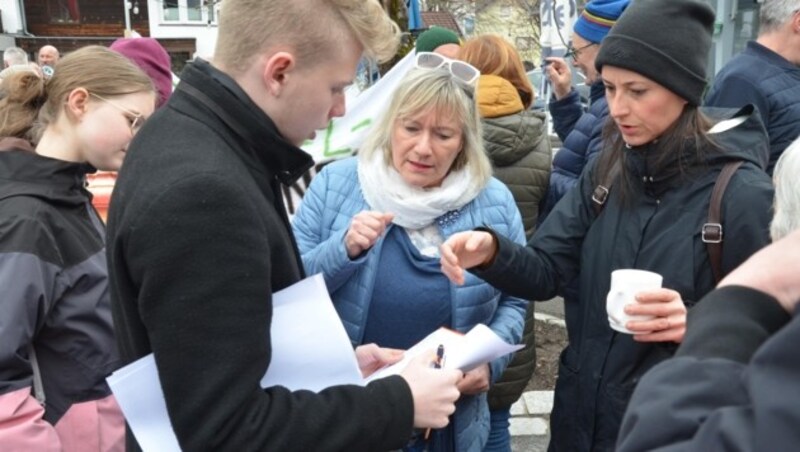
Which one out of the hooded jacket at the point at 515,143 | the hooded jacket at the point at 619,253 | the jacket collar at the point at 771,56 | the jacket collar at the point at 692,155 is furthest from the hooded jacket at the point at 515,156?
the jacket collar at the point at 771,56

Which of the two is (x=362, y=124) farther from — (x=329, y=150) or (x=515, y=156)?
(x=515, y=156)

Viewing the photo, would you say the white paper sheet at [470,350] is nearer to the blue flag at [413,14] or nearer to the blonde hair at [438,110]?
the blonde hair at [438,110]

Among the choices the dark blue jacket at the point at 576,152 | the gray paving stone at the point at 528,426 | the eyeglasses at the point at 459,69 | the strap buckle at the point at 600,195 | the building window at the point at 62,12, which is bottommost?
the building window at the point at 62,12

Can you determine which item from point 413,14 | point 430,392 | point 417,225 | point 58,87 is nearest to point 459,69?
point 417,225

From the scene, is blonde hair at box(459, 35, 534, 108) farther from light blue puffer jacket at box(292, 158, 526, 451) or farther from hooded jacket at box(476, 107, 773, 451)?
hooded jacket at box(476, 107, 773, 451)

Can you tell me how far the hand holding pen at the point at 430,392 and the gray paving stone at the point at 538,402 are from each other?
334 centimetres

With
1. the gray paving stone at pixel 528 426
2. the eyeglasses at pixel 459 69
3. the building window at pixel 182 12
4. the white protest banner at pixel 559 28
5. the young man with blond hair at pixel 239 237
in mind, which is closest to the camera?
the young man with blond hair at pixel 239 237

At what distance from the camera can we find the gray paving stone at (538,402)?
4785 millimetres

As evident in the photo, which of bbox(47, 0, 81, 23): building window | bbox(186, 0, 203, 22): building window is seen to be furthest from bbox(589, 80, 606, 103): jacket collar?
bbox(47, 0, 81, 23): building window

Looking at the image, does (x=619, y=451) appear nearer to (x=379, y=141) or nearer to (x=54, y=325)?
(x=54, y=325)

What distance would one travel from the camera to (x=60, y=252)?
6.80ft

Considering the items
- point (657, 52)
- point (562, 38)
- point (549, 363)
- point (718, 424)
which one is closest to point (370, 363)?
point (657, 52)

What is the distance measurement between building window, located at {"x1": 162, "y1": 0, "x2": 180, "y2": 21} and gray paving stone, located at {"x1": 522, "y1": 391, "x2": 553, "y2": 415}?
28260 millimetres

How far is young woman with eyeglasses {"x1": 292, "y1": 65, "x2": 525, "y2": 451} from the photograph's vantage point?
8.41 ft
